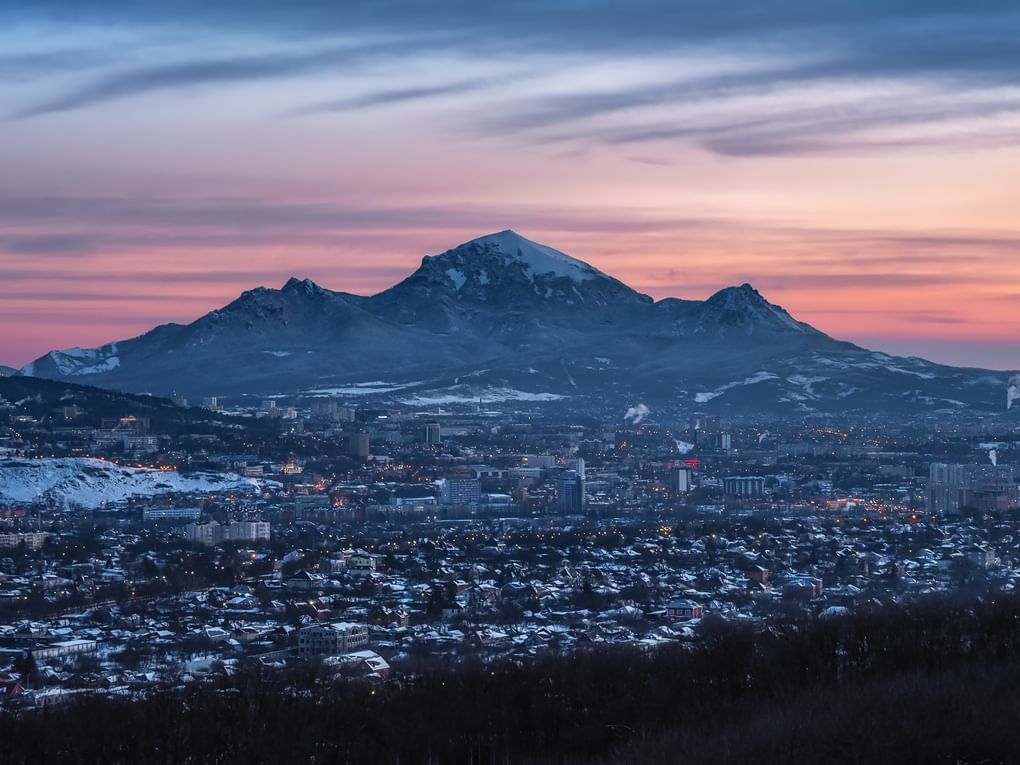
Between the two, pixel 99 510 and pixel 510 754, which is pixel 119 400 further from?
pixel 510 754

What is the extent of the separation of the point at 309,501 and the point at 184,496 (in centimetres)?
341

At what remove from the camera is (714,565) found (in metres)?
34.5

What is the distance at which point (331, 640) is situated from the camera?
23172mm

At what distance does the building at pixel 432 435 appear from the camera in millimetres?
71375

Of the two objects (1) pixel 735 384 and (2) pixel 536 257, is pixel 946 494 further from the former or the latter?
(2) pixel 536 257

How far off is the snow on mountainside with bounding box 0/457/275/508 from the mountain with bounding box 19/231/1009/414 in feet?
167

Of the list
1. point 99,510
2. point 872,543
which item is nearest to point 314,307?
point 99,510

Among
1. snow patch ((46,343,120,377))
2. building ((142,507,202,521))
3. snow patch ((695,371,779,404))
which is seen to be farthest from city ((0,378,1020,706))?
snow patch ((46,343,120,377))

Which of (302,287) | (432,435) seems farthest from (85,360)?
(432,435)

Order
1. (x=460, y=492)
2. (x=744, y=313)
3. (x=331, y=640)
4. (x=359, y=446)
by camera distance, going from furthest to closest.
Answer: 1. (x=744, y=313)
2. (x=359, y=446)
3. (x=460, y=492)
4. (x=331, y=640)

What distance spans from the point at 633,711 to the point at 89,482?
35354 millimetres

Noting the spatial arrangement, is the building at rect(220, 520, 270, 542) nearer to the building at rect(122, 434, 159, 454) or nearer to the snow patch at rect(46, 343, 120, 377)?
the building at rect(122, 434, 159, 454)

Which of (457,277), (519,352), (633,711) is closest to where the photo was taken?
(633,711)

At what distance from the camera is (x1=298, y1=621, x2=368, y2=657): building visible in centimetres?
2264
